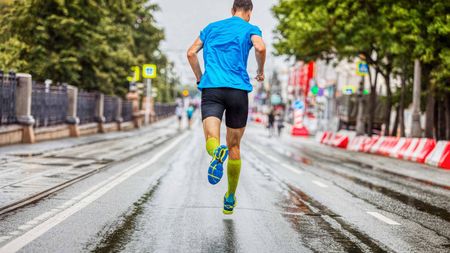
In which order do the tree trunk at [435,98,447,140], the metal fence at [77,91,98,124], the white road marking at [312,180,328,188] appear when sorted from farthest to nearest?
1. the tree trunk at [435,98,447,140]
2. the metal fence at [77,91,98,124]
3. the white road marking at [312,180,328,188]

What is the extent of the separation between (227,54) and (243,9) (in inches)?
21.6

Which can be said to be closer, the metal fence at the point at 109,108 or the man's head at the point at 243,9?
the man's head at the point at 243,9

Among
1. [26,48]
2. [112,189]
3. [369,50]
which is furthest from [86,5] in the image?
[112,189]

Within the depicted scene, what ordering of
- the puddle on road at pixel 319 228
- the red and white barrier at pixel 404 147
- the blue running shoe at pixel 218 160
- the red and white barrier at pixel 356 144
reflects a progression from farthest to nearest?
the red and white barrier at pixel 356 144 → the red and white barrier at pixel 404 147 → the blue running shoe at pixel 218 160 → the puddle on road at pixel 319 228

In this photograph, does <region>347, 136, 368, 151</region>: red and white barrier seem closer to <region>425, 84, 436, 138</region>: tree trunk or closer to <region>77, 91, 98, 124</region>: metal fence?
<region>425, 84, 436, 138</region>: tree trunk

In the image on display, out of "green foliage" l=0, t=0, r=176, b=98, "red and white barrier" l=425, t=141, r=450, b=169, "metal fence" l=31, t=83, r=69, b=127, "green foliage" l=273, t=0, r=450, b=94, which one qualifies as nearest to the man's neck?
"red and white barrier" l=425, t=141, r=450, b=169

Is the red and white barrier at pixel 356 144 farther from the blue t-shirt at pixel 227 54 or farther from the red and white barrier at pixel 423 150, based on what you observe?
the blue t-shirt at pixel 227 54

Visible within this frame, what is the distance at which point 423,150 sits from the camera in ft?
81.5

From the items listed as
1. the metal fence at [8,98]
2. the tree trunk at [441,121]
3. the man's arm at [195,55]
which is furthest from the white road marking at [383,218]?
the tree trunk at [441,121]

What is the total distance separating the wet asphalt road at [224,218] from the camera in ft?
20.5

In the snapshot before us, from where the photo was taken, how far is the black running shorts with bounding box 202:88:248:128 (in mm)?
7320

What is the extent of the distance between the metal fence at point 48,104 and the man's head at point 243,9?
1871 cm

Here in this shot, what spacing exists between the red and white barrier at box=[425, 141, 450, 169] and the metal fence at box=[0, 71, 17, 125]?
12.2 m

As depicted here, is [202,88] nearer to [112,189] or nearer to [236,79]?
[236,79]
